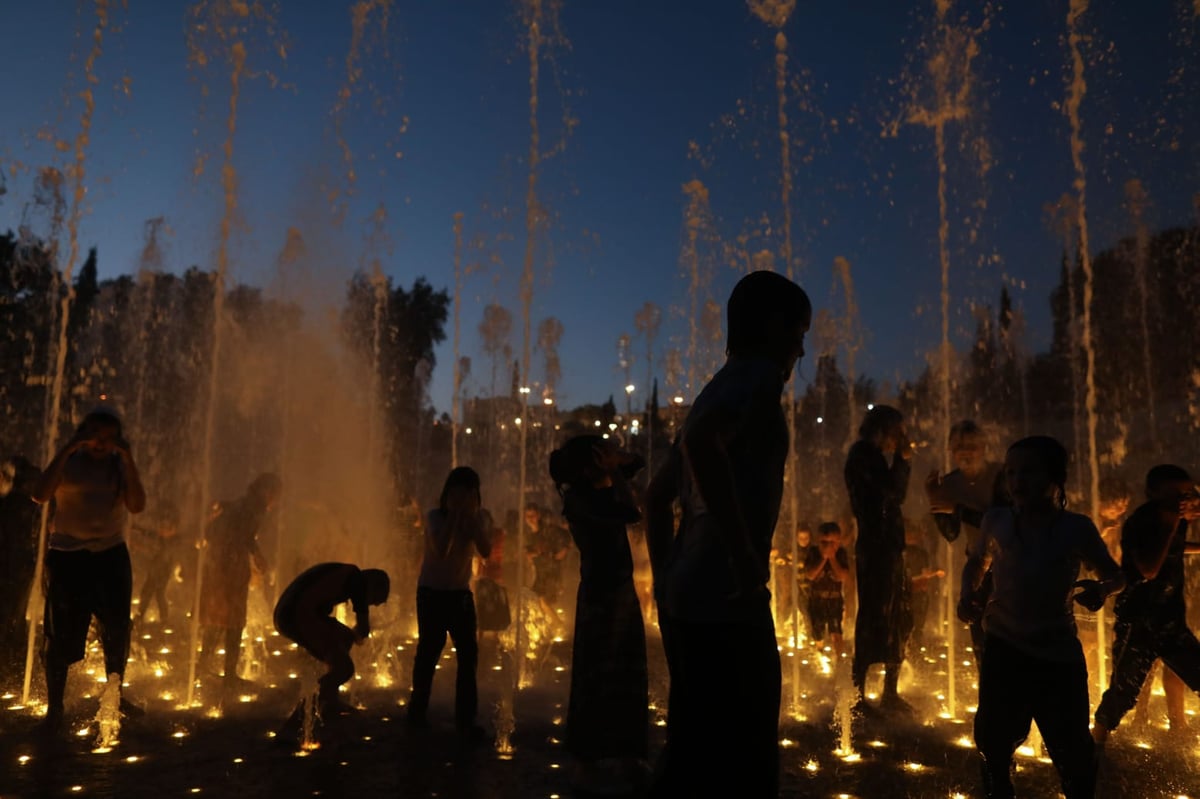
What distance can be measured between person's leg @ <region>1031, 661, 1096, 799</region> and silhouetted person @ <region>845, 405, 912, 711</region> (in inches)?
99.7

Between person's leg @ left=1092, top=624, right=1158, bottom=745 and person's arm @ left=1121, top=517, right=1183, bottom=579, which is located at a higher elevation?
person's arm @ left=1121, top=517, right=1183, bottom=579

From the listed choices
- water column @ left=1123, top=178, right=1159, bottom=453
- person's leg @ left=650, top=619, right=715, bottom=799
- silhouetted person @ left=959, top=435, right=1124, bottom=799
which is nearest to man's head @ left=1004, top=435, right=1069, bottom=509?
silhouetted person @ left=959, top=435, right=1124, bottom=799

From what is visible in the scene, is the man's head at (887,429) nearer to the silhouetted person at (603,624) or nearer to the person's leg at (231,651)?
the silhouetted person at (603,624)

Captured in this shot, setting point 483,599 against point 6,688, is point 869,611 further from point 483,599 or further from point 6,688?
point 6,688

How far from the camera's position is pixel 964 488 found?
17.7 feet

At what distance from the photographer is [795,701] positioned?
6207 millimetres

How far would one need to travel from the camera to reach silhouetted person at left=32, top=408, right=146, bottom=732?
5.37 m

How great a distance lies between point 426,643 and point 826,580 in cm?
403

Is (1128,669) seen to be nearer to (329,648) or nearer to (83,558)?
(329,648)

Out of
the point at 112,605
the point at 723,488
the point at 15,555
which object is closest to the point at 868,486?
the point at 723,488

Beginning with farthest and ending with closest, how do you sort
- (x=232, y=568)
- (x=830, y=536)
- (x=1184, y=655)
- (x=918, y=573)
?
1. (x=918, y=573)
2. (x=830, y=536)
3. (x=232, y=568)
4. (x=1184, y=655)

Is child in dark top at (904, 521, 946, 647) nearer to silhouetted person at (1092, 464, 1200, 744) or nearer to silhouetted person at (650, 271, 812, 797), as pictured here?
silhouetted person at (1092, 464, 1200, 744)

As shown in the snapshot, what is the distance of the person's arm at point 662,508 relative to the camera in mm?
2570

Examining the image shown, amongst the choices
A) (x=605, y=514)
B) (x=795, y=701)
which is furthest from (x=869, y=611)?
(x=605, y=514)
